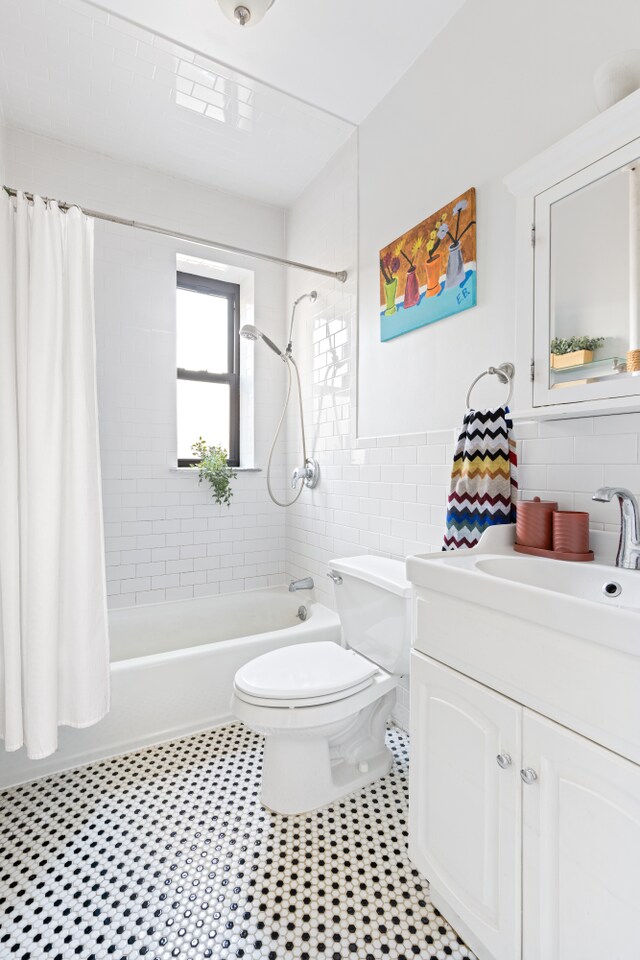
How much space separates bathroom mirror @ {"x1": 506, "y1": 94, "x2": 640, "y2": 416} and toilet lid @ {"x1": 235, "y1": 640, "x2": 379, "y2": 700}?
100 centimetres

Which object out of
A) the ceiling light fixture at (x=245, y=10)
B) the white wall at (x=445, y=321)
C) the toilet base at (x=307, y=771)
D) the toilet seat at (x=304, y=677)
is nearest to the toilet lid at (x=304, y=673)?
the toilet seat at (x=304, y=677)

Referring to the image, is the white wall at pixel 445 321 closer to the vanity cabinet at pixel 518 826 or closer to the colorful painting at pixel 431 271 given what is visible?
the colorful painting at pixel 431 271

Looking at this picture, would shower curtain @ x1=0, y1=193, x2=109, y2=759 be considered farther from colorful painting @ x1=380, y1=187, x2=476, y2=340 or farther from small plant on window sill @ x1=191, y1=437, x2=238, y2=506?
colorful painting @ x1=380, y1=187, x2=476, y2=340

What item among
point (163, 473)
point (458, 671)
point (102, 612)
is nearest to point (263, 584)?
point (163, 473)

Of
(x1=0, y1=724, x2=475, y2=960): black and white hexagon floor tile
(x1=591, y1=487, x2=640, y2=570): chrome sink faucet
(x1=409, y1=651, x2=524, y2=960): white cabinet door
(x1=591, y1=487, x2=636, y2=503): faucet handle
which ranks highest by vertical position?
(x1=591, y1=487, x2=636, y2=503): faucet handle

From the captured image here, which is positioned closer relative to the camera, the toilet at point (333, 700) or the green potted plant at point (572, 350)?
the green potted plant at point (572, 350)

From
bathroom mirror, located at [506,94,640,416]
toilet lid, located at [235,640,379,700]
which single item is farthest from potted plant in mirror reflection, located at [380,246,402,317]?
toilet lid, located at [235,640,379,700]

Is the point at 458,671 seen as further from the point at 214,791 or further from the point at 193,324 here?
the point at 193,324

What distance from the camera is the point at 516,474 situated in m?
1.41

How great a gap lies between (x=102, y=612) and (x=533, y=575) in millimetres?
1386

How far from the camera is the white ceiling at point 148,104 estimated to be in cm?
176

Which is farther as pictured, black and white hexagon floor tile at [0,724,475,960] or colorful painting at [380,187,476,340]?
colorful painting at [380,187,476,340]

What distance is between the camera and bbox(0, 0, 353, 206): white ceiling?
5.78 ft

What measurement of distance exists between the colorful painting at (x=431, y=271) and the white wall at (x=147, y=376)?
1124 mm
